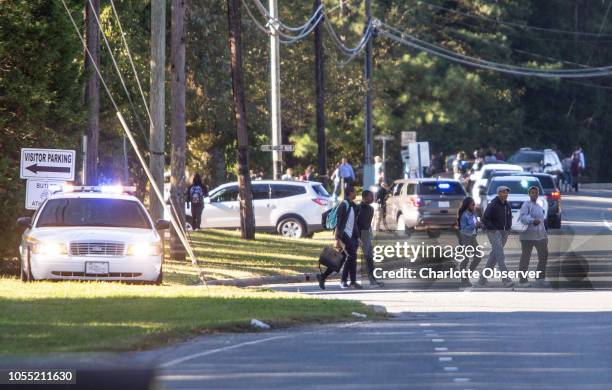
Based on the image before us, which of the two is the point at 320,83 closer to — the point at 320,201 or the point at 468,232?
the point at 320,201

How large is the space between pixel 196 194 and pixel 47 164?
633 inches

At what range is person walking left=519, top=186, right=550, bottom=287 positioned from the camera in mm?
25938

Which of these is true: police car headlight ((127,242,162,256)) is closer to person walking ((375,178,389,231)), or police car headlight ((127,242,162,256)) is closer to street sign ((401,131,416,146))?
person walking ((375,178,389,231))

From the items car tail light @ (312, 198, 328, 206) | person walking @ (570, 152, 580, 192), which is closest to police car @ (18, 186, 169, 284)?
car tail light @ (312, 198, 328, 206)

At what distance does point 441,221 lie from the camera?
135 feet

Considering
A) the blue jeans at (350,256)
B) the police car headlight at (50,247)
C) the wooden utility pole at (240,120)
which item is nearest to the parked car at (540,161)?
the wooden utility pole at (240,120)

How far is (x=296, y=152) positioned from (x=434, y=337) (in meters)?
51.0

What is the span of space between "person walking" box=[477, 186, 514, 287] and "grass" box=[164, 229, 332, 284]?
220 inches

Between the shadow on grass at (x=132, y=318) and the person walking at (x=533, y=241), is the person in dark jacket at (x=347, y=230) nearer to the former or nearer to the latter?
the person walking at (x=533, y=241)

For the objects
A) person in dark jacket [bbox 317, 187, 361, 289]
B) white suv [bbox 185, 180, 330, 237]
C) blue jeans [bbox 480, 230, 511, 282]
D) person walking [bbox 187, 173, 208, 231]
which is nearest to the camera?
person in dark jacket [bbox 317, 187, 361, 289]

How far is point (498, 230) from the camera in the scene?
84.2 feet

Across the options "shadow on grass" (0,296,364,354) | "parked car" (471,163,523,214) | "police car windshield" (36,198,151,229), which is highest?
"parked car" (471,163,523,214)

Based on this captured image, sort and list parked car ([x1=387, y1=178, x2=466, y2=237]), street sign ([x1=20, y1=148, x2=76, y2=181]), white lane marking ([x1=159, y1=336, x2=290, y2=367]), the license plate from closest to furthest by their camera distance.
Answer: white lane marking ([x1=159, y1=336, x2=290, y2=367]) < the license plate < street sign ([x1=20, y1=148, x2=76, y2=181]) < parked car ([x1=387, y1=178, x2=466, y2=237])

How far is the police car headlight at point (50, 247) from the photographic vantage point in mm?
21844
